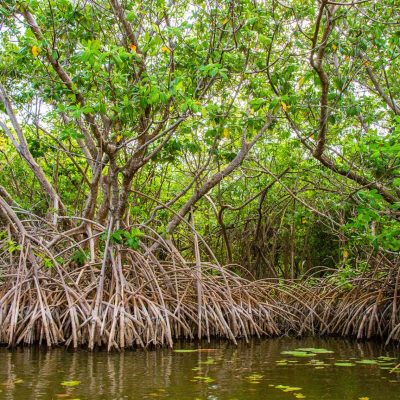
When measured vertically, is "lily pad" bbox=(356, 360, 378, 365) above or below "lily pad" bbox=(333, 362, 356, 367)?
above

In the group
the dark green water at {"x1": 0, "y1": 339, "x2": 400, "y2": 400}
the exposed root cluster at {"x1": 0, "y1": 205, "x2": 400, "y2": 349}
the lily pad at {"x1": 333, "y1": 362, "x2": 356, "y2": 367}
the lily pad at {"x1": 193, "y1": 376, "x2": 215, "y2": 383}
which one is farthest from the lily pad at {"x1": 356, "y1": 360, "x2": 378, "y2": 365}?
the lily pad at {"x1": 193, "y1": 376, "x2": 215, "y2": 383}

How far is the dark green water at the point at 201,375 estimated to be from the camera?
367 centimetres

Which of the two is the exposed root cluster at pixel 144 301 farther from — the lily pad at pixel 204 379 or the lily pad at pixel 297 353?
the lily pad at pixel 204 379

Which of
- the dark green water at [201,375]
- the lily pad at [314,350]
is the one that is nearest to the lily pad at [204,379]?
the dark green water at [201,375]

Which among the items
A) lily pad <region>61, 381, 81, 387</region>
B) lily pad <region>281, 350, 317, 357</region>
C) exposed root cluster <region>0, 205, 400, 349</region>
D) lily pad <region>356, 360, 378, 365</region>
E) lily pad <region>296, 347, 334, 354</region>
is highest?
exposed root cluster <region>0, 205, 400, 349</region>

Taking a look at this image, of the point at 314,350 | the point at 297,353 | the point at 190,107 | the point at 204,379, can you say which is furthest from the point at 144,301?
the point at 190,107

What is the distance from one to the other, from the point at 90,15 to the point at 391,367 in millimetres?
4716

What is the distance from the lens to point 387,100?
24.4 ft

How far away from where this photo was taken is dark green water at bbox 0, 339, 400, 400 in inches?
144

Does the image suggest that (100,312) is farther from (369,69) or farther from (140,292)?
(369,69)

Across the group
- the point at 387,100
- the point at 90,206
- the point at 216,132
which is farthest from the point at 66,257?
the point at 387,100

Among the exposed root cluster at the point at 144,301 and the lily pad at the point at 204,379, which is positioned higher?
the exposed root cluster at the point at 144,301

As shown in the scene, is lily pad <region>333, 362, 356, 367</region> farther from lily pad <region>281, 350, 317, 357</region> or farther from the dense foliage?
the dense foliage

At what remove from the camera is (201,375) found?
430 centimetres
